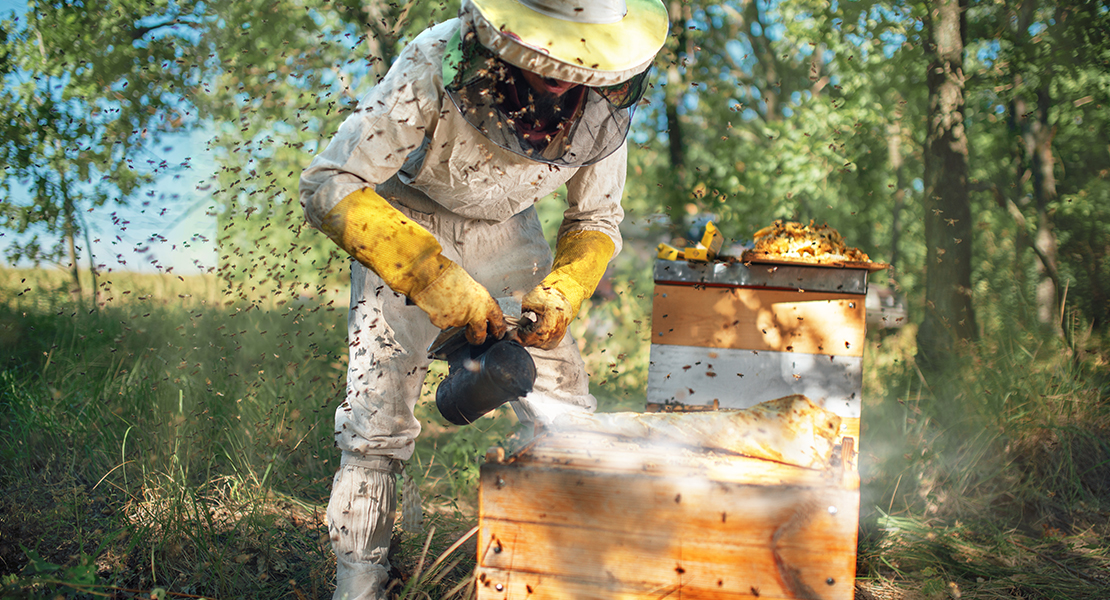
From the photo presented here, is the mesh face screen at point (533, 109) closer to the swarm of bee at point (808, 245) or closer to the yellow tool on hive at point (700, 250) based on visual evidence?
the yellow tool on hive at point (700, 250)

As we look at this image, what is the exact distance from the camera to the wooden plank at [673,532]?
4.86ft

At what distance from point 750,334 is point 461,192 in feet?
5.55

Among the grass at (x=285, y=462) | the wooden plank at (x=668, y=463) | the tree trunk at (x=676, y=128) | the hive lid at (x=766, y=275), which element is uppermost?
the tree trunk at (x=676, y=128)

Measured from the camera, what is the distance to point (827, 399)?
3.11 meters

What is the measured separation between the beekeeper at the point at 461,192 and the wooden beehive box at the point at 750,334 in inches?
35.8

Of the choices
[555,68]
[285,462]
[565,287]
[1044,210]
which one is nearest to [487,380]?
[565,287]

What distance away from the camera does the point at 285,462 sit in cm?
332

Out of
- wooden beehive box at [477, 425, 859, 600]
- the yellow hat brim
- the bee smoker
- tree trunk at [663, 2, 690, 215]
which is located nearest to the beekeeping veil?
the yellow hat brim

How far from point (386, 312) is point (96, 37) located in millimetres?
3140

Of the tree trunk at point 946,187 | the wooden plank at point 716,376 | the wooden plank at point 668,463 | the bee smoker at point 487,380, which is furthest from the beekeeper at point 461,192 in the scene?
the tree trunk at point 946,187

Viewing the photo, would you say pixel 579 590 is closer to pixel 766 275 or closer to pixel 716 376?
pixel 716 376

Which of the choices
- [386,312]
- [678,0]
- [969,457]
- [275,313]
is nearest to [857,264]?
[969,457]

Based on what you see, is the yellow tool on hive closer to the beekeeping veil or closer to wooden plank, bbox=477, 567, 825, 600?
the beekeeping veil

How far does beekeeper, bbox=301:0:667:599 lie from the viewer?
1831mm
